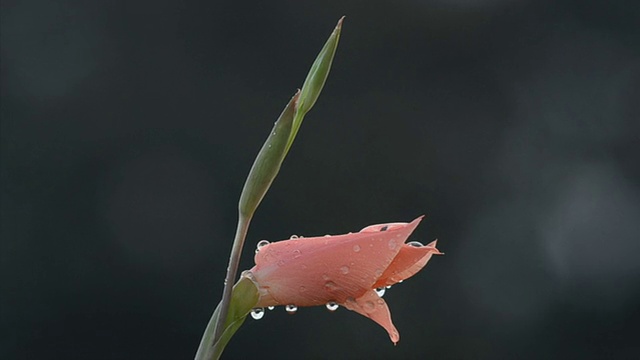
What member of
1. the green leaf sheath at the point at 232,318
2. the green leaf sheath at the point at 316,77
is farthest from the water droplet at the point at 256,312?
the green leaf sheath at the point at 316,77

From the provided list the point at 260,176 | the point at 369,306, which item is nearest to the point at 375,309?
the point at 369,306

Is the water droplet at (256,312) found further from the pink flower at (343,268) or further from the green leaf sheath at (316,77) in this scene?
the green leaf sheath at (316,77)

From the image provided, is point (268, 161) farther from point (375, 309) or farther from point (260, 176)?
point (375, 309)

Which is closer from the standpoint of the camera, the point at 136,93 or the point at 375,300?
the point at 375,300

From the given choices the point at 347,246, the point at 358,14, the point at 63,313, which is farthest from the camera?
the point at 358,14

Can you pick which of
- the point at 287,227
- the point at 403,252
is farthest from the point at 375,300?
the point at 287,227

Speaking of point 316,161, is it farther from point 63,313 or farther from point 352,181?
point 63,313

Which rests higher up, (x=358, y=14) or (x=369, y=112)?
(x=358, y=14)
